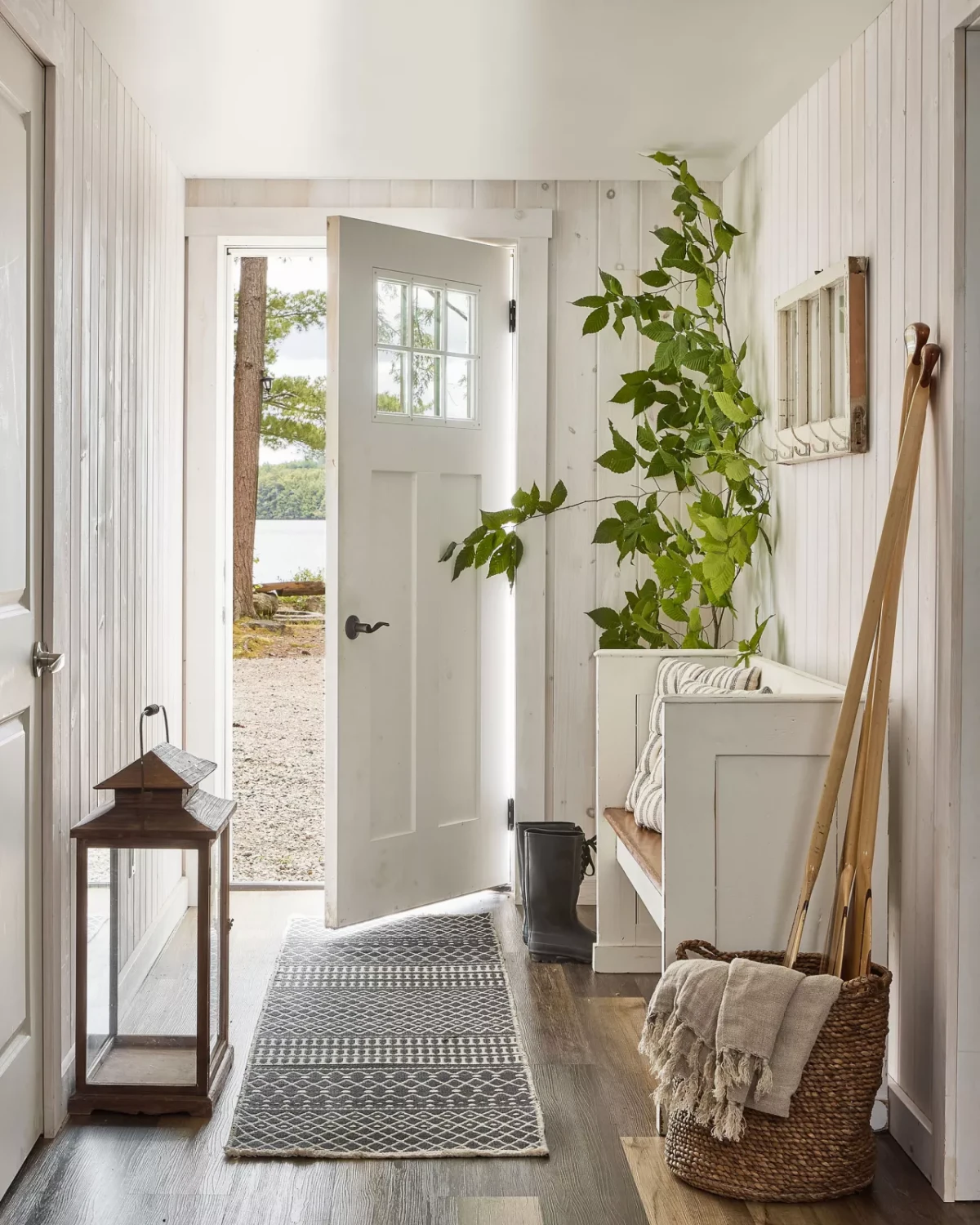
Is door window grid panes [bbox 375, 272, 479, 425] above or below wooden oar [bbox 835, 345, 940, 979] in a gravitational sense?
above

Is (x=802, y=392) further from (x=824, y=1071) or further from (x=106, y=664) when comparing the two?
(x=106, y=664)

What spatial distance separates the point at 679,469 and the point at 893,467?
48.2 inches

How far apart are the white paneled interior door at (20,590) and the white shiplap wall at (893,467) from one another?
1.69 metres

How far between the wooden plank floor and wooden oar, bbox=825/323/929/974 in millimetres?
447

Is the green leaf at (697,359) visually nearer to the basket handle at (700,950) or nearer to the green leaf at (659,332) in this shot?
the green leaf at (659,332)

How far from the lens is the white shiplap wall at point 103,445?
2.42m

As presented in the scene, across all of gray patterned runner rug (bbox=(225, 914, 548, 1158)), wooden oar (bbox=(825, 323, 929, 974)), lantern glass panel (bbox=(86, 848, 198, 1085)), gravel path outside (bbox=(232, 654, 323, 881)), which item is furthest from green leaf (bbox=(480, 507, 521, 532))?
gravel path outside (bbox=(232, 654, 323, 881))

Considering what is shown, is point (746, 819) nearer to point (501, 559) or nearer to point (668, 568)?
point (668, 568)

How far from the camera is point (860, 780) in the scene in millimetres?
2322

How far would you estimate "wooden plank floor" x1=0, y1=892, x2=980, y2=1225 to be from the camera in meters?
2.10

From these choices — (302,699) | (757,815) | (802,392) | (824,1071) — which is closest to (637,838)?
(757,815)

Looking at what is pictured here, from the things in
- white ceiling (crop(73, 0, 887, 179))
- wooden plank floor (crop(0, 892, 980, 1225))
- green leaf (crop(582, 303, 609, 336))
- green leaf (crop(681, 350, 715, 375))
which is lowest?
wooden plank floor (crop(0, 892, 980, 1225))

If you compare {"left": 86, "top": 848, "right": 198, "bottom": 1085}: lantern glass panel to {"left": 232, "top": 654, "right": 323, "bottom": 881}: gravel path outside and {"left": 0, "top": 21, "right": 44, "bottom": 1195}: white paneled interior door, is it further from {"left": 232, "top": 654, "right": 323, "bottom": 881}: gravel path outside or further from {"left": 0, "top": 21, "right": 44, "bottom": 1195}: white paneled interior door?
{"left": 232, "top": 654, "right": 323, "bottom": 881}: gravel path outside

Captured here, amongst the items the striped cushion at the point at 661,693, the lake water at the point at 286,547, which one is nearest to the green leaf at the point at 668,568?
the striped cushion at the point at 661,693
